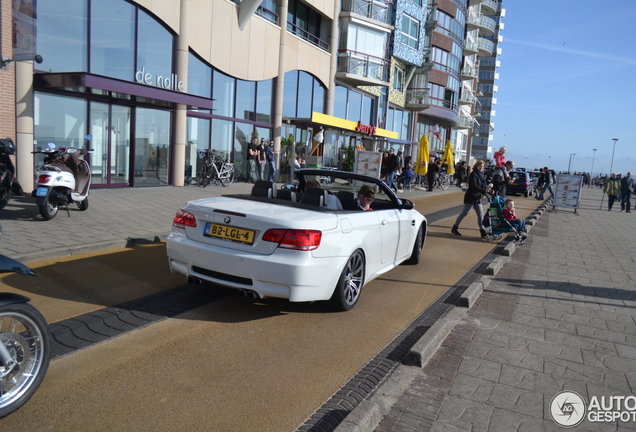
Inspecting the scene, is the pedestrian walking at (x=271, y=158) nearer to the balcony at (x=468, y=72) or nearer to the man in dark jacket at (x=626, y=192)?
the man in dark jacket at (x=626, y=192)

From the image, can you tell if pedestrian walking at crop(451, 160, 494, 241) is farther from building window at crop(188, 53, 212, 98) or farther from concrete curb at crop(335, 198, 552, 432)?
building window at crop(188, 53, 212, 98)

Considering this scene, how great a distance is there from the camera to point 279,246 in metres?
4.72

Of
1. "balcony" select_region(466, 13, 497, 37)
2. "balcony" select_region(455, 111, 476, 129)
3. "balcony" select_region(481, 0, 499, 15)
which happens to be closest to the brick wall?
"balcony" select_region(455, 111, 476, 129)

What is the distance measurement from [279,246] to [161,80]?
13586mm

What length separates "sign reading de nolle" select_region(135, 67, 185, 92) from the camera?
15.9 metres

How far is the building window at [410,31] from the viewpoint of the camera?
121 ft

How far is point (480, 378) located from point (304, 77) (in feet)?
77.1

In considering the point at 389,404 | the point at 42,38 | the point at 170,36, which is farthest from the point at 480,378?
the point at 170,36

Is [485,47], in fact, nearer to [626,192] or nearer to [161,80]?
[626,192]

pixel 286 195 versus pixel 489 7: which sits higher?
pixel 489 7

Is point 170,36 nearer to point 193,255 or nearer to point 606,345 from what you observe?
point 193,255

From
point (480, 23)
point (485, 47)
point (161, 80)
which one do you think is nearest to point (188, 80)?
point (161, 80)

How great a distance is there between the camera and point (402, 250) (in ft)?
23.4

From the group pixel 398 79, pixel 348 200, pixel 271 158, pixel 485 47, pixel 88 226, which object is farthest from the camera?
pixel 485 47
